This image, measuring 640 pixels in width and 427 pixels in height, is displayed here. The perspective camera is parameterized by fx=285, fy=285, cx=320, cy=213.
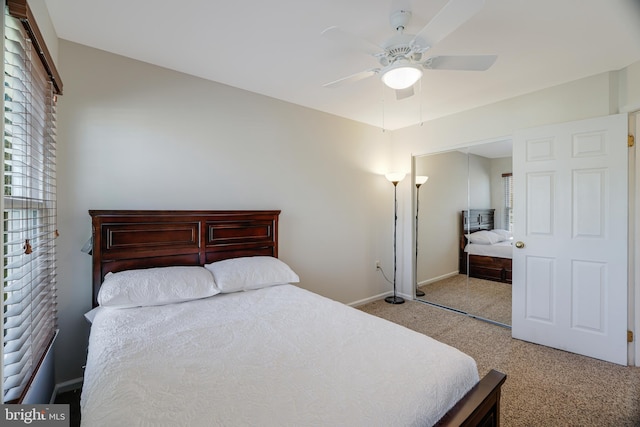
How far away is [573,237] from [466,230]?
1.17 metres

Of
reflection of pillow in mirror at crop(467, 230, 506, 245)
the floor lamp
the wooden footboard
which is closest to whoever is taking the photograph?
the wooden footboard

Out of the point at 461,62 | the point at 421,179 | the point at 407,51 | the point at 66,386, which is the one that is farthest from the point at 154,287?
the point at 421,179

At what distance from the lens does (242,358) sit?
4.21 feet

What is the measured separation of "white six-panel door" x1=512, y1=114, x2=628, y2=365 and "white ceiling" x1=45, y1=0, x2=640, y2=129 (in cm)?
64

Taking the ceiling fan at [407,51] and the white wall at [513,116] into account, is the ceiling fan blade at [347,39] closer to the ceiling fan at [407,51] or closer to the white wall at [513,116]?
the ceiling fan at [407,51]

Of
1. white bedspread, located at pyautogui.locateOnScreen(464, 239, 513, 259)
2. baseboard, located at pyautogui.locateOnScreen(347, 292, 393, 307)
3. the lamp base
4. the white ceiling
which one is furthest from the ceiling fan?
the lamp base

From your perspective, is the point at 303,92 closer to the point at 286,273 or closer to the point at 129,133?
the point at 129,133

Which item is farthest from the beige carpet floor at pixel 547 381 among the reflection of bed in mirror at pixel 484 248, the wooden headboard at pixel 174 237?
the wooden headboard at pixel 174 237

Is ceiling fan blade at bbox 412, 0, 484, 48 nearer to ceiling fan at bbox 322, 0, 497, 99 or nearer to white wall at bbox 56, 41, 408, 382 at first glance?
ceiling fan at bbox 322, 0, 497, 99

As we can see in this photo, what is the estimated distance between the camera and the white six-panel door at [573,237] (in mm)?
2400

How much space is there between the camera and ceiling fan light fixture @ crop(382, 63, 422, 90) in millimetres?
1646

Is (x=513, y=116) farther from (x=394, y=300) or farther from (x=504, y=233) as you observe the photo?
(x=394, y=300)

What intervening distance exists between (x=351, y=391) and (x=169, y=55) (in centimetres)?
261

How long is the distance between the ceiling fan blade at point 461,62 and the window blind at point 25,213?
2060mm
